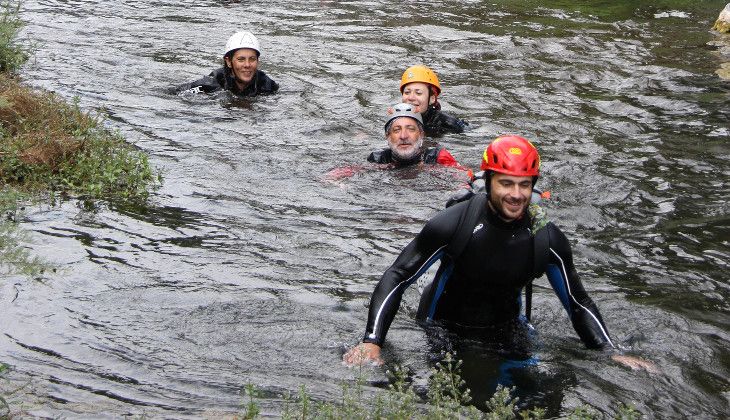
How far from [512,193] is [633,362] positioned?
1420 mm

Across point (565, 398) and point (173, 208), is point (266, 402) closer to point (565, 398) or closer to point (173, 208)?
point (565, 398)

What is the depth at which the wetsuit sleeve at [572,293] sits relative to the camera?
6808 millimetres

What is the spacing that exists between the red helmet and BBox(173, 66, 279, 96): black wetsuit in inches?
369

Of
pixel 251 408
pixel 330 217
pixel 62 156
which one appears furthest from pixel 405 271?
pixel 62 156

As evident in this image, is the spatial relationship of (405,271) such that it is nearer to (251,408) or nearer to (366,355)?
(366,355)

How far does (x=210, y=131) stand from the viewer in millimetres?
13484

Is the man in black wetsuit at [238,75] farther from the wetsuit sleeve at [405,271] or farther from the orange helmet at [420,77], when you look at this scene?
the wetsuit sleeve at [405,271]

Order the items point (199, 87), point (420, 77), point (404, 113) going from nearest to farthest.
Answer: point (404, 113), point (420, 77), point (199, 87)

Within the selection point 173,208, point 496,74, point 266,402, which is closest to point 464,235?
point 266,402

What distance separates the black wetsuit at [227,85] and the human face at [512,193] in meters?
9.42

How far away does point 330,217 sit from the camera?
10.3 m

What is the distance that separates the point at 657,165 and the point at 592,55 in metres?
7.01

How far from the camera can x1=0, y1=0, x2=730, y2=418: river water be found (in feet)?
22.0

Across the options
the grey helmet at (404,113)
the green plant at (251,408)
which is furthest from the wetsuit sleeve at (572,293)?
the grey helmet at (404,113)
